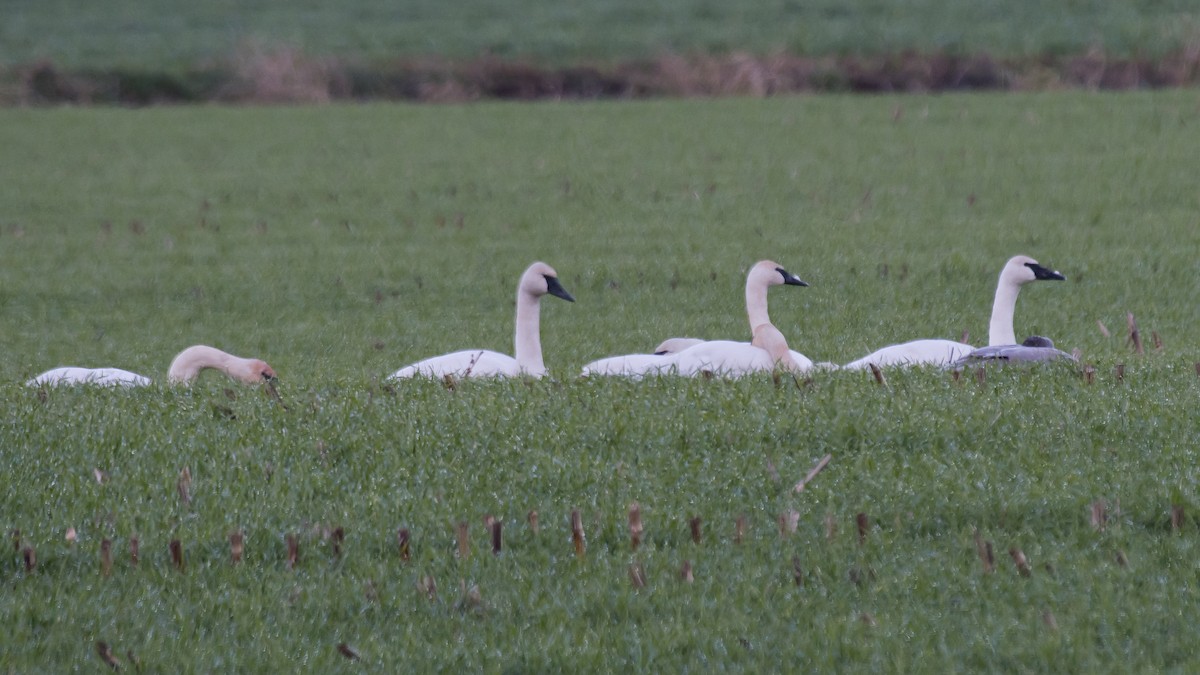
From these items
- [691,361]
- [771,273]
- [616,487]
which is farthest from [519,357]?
[616,487]

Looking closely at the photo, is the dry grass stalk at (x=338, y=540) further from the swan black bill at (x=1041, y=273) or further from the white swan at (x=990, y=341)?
the swan black bill at (x=1041, y=273)

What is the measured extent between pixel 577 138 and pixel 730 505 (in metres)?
16.5

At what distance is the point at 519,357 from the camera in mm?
8953

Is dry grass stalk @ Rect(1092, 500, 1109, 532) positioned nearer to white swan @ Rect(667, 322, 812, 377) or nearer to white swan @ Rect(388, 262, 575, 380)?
white swan @ Rect(667, 322, 812, 377)

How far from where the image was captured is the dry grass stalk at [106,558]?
5.32m

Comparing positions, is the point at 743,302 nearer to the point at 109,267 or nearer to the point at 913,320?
the point at 913,320

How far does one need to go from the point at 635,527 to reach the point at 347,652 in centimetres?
118

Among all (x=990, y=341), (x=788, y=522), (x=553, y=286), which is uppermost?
(x=788, y=522)

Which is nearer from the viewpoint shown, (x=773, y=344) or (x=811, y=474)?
(x=811, y=474)

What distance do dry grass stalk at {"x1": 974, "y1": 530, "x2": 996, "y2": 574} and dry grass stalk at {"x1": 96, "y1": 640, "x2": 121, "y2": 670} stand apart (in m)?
2.76

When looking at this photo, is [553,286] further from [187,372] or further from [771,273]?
[187,372]

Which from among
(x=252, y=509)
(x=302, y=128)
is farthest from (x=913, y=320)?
(x=302, y=128)

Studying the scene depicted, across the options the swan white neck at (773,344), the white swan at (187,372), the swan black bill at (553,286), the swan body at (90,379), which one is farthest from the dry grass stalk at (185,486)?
the swan black bill at (553,286)

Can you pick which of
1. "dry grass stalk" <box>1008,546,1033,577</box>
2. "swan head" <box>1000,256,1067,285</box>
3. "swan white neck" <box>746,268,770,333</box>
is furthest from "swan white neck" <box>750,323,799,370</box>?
"dry grass stalk" <box>1008,546,1033,577</box>
